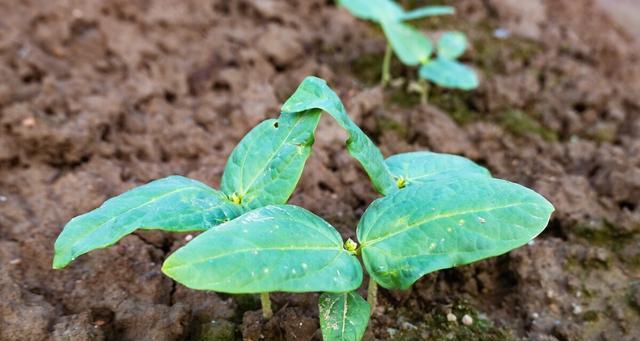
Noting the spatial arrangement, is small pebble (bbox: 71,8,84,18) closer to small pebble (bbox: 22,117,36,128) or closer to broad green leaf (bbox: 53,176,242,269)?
small pebble (bbox: 22,117,36,128)

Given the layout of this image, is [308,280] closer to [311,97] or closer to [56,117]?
[311,97]

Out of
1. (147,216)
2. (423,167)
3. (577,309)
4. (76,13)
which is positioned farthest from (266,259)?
(76,13)

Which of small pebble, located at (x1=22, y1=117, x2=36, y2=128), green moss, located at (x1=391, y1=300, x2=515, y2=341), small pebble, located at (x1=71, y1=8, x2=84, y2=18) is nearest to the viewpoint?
green moss, located at (x1=391, y1=300, x2=515, y2=341)

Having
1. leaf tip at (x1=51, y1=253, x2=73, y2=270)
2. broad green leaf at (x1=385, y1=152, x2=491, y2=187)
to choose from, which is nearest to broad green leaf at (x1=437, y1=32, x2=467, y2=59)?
broad green leaf at (x1=385, y1=152, x2=491, y2=187)

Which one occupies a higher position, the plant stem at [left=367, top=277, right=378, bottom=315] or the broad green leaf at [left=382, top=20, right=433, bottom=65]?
the broad green leaf at [left=382, top=20, right=433, bottom=65]

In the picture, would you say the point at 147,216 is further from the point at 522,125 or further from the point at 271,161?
the point at 522,125

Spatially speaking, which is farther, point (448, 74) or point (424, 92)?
point (424, 92)

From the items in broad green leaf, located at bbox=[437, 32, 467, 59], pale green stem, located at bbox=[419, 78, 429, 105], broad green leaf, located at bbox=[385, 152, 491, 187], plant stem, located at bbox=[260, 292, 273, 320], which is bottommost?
pale green stem, located at bbox=[419, 78, 429, 105]
